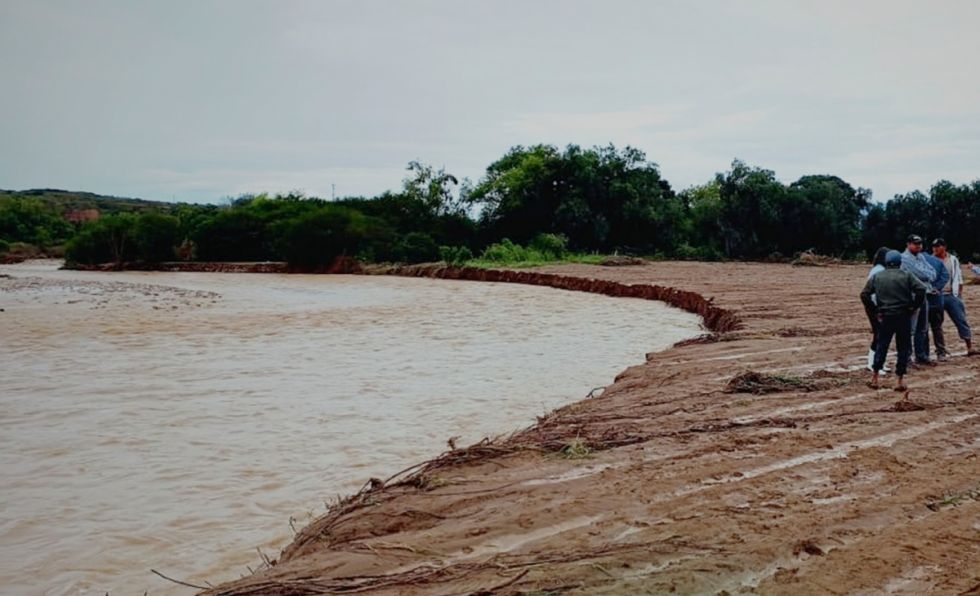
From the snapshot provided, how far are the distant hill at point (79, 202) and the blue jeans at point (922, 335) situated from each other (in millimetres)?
84373

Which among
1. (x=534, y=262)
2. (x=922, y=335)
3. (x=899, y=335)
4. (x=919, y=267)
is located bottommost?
(x=922, y=335)

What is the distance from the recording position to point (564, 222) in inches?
1876

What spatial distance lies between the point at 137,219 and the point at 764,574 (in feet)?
181

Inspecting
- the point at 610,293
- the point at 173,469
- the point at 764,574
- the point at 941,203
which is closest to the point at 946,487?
the point at 764,574

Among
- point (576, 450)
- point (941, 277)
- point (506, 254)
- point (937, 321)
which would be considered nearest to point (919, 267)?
point (941, 277)

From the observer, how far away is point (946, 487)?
203 inches

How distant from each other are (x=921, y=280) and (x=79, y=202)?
107 metres

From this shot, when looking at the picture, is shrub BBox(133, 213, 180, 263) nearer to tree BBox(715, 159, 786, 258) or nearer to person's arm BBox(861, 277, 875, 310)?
tree BBox(715, 159, 786, 258)

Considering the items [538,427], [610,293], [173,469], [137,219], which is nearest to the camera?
[173,469]

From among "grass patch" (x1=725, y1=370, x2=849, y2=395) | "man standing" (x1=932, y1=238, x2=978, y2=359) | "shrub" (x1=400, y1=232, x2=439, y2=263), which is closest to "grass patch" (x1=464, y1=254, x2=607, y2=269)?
"shrub" (x1=400, y1=232, x2=439, y2=263)

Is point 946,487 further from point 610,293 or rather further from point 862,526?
point 610,293

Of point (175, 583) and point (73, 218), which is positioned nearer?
point (175, 583)

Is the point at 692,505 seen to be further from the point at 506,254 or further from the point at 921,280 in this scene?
the point at 506,254

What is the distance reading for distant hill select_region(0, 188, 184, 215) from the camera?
90975 millimetres
